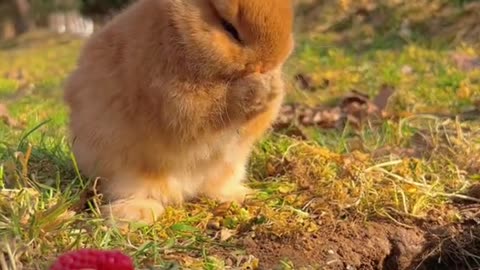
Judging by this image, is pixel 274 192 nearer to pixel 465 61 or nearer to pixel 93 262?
pixel 93 262

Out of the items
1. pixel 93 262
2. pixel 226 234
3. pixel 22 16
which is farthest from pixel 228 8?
pixel 22 16

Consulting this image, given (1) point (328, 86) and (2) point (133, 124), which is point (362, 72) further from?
(2) point (133, 124)

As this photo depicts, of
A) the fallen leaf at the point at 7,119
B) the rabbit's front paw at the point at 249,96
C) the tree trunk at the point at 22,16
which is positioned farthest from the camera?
the tree trunk at the point at 22,16

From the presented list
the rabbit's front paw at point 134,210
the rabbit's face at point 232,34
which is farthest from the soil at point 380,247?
the rabbit's face at point 232,34

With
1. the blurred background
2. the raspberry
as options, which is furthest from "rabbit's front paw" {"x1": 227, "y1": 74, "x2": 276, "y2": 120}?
the blurred background

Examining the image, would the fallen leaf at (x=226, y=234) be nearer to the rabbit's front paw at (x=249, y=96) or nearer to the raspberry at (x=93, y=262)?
the rabbit's front paw at (x=249, y=96)

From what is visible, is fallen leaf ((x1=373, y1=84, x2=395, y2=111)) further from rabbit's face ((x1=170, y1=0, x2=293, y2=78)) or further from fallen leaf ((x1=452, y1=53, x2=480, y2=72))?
rabbit's face ((x1=170, y1=0, x2=293, y2=78))

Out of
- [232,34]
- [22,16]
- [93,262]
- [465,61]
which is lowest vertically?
[22,16]

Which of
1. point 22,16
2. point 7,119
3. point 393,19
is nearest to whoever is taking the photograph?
point 7,119
